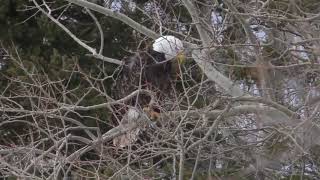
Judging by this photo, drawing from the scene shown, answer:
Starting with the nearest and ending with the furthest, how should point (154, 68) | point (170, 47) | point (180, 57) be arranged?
1. point (180, 57)
2. point (170, 47)
3. point (154, 68)

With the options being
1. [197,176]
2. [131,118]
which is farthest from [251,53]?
[197,176]

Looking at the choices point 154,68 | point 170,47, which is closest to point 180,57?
point 170,47

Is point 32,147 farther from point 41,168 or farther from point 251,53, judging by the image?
point 251,53

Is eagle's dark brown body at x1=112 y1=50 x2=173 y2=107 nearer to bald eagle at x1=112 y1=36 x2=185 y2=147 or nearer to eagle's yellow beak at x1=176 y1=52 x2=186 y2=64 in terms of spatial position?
bald eagle at x1=112 y1=36 x2=185 y2=147

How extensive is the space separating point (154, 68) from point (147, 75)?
0.10 metres

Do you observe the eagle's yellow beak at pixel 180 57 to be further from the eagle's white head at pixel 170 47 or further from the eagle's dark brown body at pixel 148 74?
the eagle's dark brown body at pixel 148 74

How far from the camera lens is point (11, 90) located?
8836 mm

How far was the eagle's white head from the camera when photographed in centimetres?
618

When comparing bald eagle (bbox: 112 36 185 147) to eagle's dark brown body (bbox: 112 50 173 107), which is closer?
bald eagle (bbox: 112 36 185 147)

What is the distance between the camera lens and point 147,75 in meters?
6.80

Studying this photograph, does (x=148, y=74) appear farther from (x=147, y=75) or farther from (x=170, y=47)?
(x=170, y=47)


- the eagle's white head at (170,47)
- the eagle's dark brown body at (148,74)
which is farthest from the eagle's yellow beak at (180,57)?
the eagle's dark brown body at (148,74)

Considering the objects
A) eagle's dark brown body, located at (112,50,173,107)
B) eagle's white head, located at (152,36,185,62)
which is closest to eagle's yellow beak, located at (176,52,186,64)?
eagle's white head, located at (152,36,185,62)

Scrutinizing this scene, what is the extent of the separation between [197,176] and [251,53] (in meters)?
2.01
